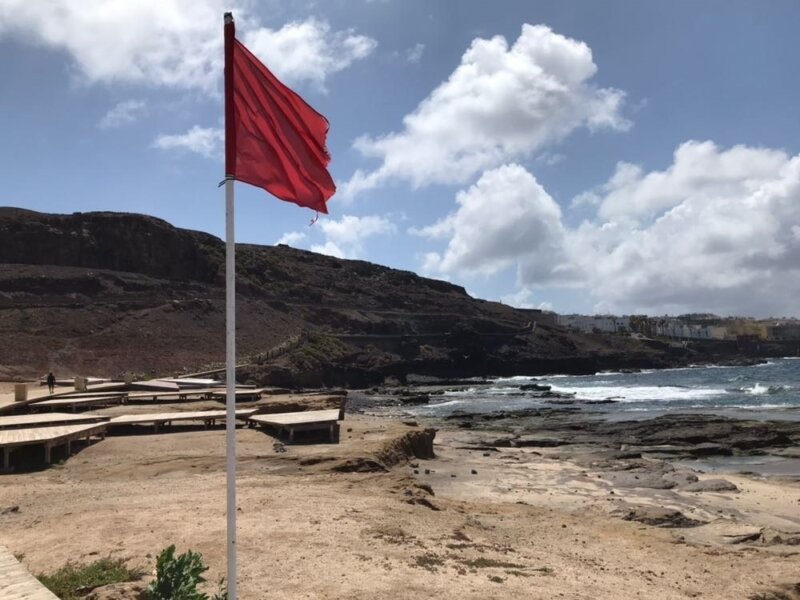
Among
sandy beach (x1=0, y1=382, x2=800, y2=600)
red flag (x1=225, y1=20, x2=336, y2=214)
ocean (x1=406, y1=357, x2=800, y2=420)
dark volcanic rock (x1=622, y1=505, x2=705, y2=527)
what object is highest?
red flag (x1=225, y1=20, x2=336, y2=214)

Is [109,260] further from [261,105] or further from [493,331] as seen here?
[261,105]

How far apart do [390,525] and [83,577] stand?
3729 millimetres

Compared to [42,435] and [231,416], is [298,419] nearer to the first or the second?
[42,435]

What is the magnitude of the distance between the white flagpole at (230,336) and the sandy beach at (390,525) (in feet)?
5.19

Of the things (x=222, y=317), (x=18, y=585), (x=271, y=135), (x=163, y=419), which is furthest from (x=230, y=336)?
(x=222, y=317)

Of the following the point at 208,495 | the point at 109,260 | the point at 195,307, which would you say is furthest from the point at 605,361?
the point at 208,495

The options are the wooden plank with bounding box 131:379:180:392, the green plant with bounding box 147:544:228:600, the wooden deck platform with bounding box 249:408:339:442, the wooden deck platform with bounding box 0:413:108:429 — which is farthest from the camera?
the wooden plank with bounding box 131:379:180:392

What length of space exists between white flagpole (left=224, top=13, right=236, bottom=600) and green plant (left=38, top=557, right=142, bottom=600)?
Answer: 198 cm

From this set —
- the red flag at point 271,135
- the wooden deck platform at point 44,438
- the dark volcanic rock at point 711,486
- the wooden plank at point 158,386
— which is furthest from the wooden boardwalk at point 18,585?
the wooden plank at point 158,386

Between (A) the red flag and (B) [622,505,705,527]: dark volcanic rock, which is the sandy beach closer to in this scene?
(B) [622,505,705,527]: dark volcanic rock

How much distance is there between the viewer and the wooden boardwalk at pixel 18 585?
209 inches

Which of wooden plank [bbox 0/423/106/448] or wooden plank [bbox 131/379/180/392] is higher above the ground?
wooden plank [bbox 131/379/180/392]

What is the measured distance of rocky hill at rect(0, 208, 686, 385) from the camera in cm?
6844

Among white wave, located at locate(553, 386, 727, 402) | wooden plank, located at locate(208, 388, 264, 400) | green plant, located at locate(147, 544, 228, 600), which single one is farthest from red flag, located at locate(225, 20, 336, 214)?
white wave, located at locate(553, 386, 727, 402)
